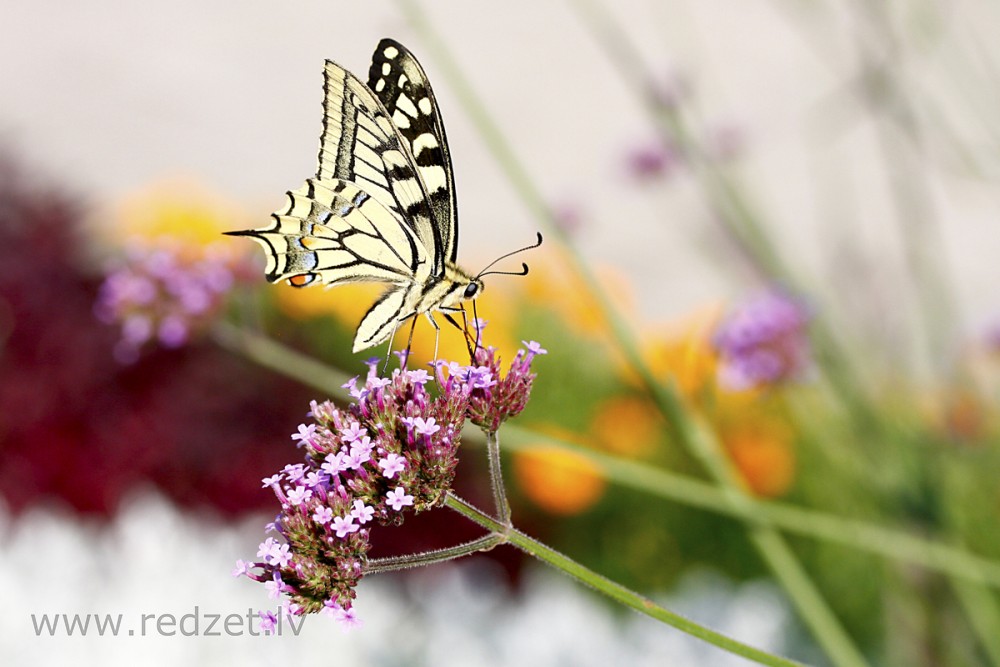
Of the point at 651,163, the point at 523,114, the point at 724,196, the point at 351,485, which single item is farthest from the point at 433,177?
the point at 523,114

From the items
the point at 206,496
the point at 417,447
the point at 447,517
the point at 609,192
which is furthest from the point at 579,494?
the point at 609,192

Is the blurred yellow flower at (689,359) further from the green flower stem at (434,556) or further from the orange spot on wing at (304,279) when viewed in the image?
the green flower stem at (434,556)

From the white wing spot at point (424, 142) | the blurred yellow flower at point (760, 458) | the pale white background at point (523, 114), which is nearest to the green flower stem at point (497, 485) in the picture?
the white wing spot at point (424, 142)

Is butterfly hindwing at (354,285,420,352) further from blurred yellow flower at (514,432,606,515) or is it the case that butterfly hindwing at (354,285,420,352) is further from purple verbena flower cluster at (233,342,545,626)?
blurred yellow flower at (514,432,606,515)

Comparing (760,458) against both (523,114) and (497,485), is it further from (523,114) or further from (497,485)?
(523,114)

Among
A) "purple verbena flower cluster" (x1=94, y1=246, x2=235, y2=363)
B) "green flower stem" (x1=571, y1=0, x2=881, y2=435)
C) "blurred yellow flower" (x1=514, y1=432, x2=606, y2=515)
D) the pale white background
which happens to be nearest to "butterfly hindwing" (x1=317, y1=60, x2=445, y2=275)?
"purple verbena flower cluster" (x1=94, y1=246, x2=235, y2=363)

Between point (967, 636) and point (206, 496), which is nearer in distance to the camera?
point (967, 636)

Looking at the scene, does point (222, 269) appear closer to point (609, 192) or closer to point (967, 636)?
point (967, 636)
